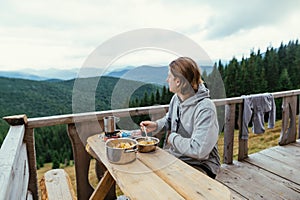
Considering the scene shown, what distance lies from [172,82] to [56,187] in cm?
93

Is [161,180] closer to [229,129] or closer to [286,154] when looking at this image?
[229,129]

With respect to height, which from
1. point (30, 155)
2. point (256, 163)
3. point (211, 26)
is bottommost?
point (256, 163)

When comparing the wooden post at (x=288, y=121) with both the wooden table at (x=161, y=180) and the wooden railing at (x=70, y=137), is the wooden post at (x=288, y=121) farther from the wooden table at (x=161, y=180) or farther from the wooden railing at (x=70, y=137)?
the wooden table at (x=161, y=180)

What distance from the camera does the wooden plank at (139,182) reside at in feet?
2.84

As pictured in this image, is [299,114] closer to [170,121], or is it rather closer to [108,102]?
[170,121]

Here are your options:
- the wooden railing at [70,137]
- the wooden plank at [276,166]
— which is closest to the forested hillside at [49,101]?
the wooden railing at [70,137]

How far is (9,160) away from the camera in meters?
0.93

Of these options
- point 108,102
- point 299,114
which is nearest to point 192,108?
point 108,102

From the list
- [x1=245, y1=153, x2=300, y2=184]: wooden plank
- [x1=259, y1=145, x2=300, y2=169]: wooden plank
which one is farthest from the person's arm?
[x1=259, y1=145, x2=300, y2=169]: wooden plank

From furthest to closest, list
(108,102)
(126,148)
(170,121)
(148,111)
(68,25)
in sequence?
(68,25)
(148,111)
(170,121)
(108,102)
(126,148)

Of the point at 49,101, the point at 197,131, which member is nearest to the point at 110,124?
the point at 197,131

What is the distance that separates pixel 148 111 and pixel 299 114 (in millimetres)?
2570

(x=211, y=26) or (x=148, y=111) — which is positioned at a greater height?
(x=211, y=26)

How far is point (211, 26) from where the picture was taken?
6.33ft
